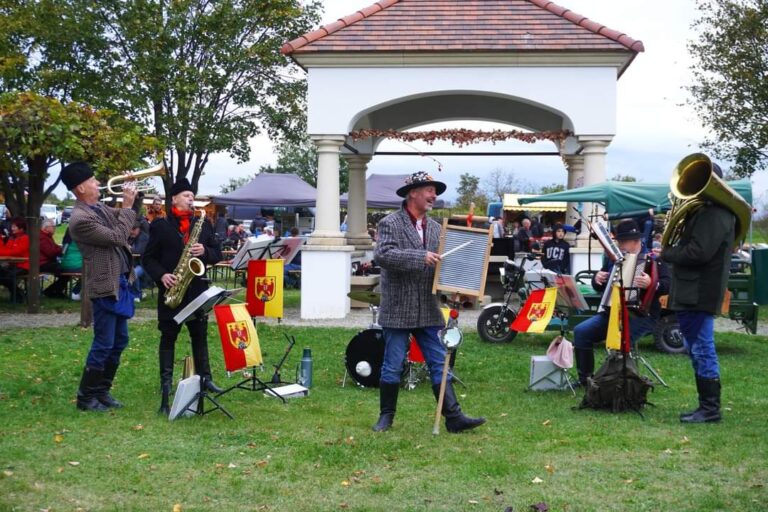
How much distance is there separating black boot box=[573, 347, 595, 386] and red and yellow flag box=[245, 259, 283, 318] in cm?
367

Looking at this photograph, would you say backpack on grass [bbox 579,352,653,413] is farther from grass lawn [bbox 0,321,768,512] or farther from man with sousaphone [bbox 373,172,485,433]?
man with sousaphone [bbox 373,172,485,433]

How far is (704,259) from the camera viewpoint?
306 inches

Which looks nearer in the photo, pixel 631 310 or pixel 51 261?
pixel 631 310

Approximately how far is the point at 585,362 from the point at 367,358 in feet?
7.28

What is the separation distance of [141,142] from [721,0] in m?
13.8

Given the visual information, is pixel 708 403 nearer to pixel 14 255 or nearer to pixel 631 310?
pixel 631 310

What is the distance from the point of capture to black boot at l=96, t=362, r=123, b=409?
862 cm

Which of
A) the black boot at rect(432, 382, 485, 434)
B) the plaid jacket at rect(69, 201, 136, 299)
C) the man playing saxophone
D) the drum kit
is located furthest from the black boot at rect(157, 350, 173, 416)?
the black boot at rect(432, 382, 485, 434)

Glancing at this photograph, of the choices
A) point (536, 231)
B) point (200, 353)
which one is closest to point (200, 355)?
point (200, 353)

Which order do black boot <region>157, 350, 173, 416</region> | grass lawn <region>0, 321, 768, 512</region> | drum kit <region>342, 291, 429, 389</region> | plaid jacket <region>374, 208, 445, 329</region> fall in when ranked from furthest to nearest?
drum kit <region>342, 291, 429, 389</region>
black boot <region>157, 350, 173, 416</region>
plaid jacket <region>374, 208, 445, 329</region>
grass lawn <region>0, 321, 768, 512</region>

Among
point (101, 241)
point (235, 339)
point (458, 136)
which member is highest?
point (458, 136)

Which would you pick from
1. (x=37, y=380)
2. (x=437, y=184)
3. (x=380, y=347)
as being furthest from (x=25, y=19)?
(x=437, y=184)

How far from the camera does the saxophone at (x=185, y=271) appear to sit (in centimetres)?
829

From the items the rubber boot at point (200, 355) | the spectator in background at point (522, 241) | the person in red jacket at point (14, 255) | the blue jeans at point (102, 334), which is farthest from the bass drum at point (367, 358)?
the spectator in background at point (522, 241)
